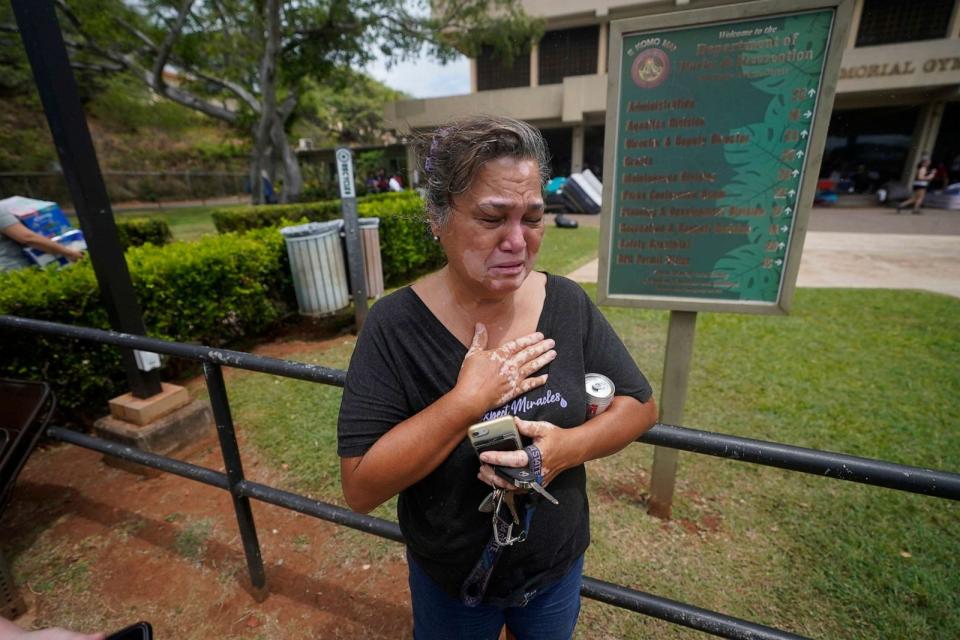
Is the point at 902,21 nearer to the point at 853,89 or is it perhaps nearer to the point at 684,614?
the point at 853,89

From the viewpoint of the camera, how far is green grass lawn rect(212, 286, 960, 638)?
215cm

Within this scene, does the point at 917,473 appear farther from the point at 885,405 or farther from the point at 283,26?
the point at 283,26

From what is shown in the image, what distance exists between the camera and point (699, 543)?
8.27ft

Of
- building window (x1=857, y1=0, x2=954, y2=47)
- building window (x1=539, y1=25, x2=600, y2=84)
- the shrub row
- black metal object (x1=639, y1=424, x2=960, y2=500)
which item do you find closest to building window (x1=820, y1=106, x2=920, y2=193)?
building window (x1=857, y1=0, x2=954, y2=47)

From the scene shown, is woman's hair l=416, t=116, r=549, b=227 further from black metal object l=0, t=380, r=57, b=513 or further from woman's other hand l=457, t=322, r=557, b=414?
black metal object l=0, t=380, r=57, b=513

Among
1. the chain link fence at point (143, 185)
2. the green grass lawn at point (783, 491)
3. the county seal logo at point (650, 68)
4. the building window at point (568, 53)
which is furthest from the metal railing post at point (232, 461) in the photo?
the building window at point (568, 53)

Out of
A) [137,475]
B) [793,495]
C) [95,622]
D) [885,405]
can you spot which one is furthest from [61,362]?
[885,405]

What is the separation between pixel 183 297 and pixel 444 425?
425 centimetres

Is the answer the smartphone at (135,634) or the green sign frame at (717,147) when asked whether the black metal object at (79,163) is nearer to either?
the smartphone at (135,634)

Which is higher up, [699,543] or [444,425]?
[444,425]

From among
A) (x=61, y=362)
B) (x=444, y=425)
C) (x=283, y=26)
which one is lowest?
(x=61, y=362)

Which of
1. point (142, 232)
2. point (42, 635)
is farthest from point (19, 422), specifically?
point (142, 232)

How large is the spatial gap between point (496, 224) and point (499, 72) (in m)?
28.6

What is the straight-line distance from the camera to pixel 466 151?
100cm
